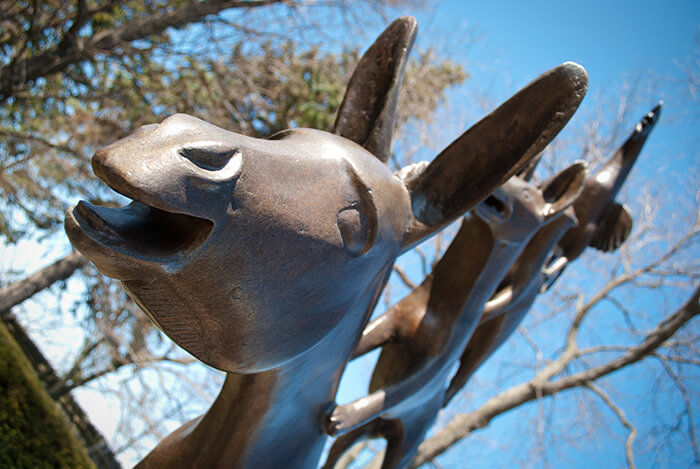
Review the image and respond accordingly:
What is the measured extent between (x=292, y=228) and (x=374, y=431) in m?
1.35

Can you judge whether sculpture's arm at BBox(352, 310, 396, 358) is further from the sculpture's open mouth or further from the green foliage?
the green foliage

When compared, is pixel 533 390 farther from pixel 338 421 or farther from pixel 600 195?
pixel 338 421

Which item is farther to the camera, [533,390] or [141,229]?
[533,390]

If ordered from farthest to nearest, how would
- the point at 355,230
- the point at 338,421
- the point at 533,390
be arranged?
1. the point at 533,390
2. the point at 338,421
3. the point at 355,230

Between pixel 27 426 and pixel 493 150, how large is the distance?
240cm

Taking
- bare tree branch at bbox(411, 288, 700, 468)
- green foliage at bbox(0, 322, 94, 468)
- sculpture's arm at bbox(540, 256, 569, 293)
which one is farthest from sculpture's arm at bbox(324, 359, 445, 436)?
bare tree branch at bbox(411, 288, 700, 468)

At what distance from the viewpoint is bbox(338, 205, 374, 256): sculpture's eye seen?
124 cm

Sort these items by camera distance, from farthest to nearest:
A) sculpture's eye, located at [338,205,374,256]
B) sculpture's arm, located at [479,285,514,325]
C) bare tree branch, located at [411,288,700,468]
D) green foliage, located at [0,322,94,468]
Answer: bare tree branch, located at [411,288,700,468], green foliage, located at [0,322,94,468], sculpture's arm, located at [479,285,514,325], sculpture's eye, located at [338,205,374,256]

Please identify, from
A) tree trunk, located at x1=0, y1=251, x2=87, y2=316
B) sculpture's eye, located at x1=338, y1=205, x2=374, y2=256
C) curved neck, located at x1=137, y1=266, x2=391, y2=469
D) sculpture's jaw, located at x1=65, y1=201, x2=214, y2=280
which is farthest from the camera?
tree trunk, located at x1=0, y1=251, x2=87, y2=316

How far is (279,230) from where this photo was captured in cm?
111

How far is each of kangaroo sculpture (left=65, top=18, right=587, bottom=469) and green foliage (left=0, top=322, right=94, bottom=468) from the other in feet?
4.06

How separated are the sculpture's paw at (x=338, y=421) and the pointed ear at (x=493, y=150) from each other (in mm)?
488

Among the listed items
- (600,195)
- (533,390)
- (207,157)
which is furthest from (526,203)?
(533,390)

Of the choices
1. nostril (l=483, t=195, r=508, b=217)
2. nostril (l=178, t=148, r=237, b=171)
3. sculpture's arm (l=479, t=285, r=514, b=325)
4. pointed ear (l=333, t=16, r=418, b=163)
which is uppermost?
nostril (l=178, t=148, r=237, b=171)
